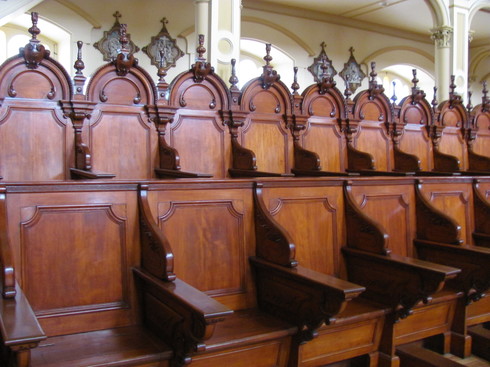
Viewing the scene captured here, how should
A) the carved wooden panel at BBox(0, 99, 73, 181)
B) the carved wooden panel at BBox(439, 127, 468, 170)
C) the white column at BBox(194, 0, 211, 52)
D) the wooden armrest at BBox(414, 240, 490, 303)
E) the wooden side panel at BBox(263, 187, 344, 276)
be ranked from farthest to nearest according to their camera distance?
the carved wooden panel at BBox(439, 127, 468, 170) → the white column at BBox(194, 0, 211, 52) → the carved wooden panel at BBox(0, 99, 73, 181) → the wooden armrest at BBox(414, 240, 490, 303) → the wooden side panel at BBox(263, 187, 344, 276)

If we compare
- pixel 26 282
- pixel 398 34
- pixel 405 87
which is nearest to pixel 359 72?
pixel 398 34

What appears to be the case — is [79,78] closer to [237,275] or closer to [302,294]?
[237,275]

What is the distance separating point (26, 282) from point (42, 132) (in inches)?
65.2

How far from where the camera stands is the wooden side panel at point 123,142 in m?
3.31

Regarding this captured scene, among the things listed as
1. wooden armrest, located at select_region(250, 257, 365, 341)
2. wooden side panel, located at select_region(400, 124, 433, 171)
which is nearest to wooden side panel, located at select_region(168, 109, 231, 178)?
wooden armrest, located at select_region(250, 257, 365, 341)

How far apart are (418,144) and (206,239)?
130 inches

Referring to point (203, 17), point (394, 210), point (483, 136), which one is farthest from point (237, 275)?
point (483, 136)

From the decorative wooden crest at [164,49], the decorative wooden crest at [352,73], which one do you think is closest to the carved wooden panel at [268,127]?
the decorative wooden crest at [164,49]

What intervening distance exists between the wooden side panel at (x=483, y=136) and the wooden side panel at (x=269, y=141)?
2.41 m

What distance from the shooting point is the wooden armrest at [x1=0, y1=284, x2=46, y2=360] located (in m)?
1.17

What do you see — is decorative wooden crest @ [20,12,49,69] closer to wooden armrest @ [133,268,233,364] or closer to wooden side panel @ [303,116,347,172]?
wooden armrest @ [133,268,233,364]

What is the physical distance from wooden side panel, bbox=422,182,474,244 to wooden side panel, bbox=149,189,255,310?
1.25 m

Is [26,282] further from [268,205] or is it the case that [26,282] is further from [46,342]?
[268,205]

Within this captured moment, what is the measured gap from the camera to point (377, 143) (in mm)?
4523
